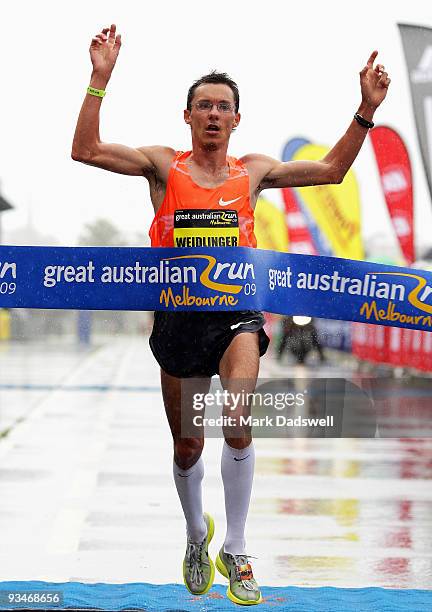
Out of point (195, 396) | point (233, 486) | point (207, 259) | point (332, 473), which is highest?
point (207, 259)

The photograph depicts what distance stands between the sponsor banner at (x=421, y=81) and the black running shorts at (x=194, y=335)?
21.1ft

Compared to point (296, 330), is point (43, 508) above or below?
below

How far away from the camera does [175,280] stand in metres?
5.85

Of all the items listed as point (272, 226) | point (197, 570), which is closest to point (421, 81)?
point (197, 570)

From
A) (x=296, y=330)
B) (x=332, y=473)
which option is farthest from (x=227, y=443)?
(x=332, y=473)

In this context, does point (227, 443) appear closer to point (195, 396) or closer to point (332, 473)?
point (195, 396)

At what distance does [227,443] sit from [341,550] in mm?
2199

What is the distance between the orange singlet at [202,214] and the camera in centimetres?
593

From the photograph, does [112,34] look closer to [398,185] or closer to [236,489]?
[236,489]

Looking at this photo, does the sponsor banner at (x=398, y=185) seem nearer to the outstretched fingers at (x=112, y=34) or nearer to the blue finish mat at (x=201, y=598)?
the blue finish mat at (x=201, y=598)

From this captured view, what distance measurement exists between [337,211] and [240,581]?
9.09 metres

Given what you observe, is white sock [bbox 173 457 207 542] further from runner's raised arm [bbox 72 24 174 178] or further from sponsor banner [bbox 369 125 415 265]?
sponsor banner [bbox 369 125 415 265]

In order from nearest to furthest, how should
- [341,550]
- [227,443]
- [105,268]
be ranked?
[105,268] → [227,443] → [341,550]

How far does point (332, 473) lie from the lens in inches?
480
